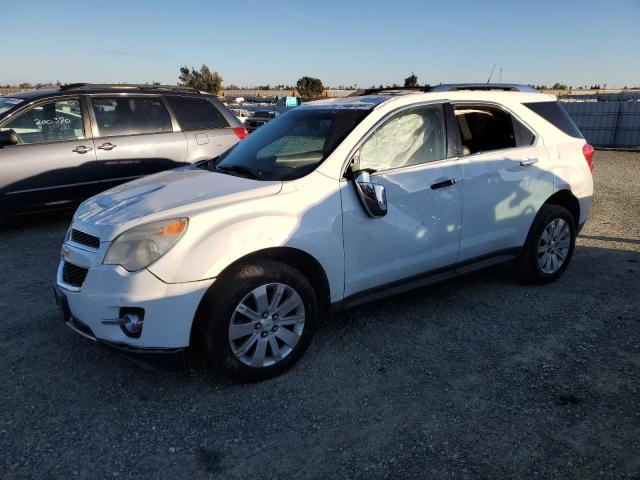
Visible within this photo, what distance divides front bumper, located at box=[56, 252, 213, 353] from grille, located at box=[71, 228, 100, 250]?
0.16 meters

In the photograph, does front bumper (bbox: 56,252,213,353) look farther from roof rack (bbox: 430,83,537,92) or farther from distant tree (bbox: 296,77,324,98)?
distant tree (bbox: 296,77,324,98)

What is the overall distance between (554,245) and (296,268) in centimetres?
264

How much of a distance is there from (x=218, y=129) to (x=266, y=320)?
16.4 ft

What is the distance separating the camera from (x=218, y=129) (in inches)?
288

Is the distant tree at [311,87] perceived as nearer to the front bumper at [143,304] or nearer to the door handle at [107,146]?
the door handle at [107,146]

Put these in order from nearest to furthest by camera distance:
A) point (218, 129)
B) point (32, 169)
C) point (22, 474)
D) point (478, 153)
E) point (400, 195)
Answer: point (22, 474) → point (400, 195) → point (478, 153) → point (32, 169) → point (218, 129)

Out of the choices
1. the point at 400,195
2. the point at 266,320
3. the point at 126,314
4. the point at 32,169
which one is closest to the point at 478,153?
the point at 400,195

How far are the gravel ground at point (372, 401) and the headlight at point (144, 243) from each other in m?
0.84

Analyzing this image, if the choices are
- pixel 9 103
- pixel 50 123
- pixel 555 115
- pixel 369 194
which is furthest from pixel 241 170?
pixel 9 103

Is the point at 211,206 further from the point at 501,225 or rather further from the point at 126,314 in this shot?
the point at 501,225

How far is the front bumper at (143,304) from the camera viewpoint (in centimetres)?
264

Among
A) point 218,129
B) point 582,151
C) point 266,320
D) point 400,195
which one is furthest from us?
point 218,129

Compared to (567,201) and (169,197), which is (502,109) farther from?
(169,197)

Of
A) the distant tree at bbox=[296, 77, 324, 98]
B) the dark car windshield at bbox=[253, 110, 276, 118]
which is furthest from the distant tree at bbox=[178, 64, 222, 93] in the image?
the dark car windshield at bbox=[253, 110, 276, 118]
